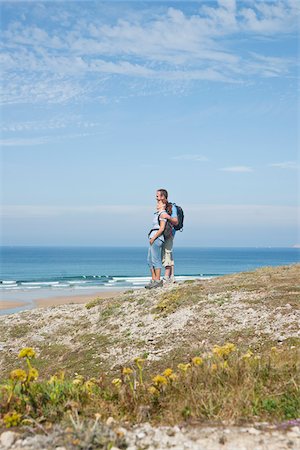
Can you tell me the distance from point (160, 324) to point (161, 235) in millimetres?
4266

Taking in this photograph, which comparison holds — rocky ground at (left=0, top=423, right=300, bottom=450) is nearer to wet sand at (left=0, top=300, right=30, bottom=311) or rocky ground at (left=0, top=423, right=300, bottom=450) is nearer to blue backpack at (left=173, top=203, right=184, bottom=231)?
blue backpack at (left=173, top=203, right=184, bottom=231)

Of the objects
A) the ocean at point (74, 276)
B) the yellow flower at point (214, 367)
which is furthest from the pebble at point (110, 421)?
the ocean at point (74, 276)

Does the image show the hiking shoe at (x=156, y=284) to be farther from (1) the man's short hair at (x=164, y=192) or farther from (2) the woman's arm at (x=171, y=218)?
(1) the man's short hair at (x=164, y=192)

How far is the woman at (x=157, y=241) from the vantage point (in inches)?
648

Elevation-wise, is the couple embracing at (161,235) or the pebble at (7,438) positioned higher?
the couple embracing at (161,235)

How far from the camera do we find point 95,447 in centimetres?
464

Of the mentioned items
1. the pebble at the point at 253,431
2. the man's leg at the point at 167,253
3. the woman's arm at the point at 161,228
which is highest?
the woman's arm at the point at 161,228

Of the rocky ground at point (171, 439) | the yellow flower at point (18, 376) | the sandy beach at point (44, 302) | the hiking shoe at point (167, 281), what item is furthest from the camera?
the sandy beach at point (44, 302)

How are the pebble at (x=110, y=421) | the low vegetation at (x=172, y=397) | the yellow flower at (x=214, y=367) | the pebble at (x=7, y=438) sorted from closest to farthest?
the pebble at (x=7, y=438), the pebble at (x=110, y=421), the low vegetation at (x=172, y=397), the yellow flower at (x=214, y=367)

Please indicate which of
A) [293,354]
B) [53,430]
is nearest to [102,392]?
[53,430]

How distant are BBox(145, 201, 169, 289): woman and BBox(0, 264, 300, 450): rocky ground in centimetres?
83

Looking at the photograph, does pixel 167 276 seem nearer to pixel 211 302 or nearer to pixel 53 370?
pixel 211 302

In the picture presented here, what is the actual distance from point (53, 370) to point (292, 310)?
19.6 ft

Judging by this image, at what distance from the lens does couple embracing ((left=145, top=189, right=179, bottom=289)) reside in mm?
16491
